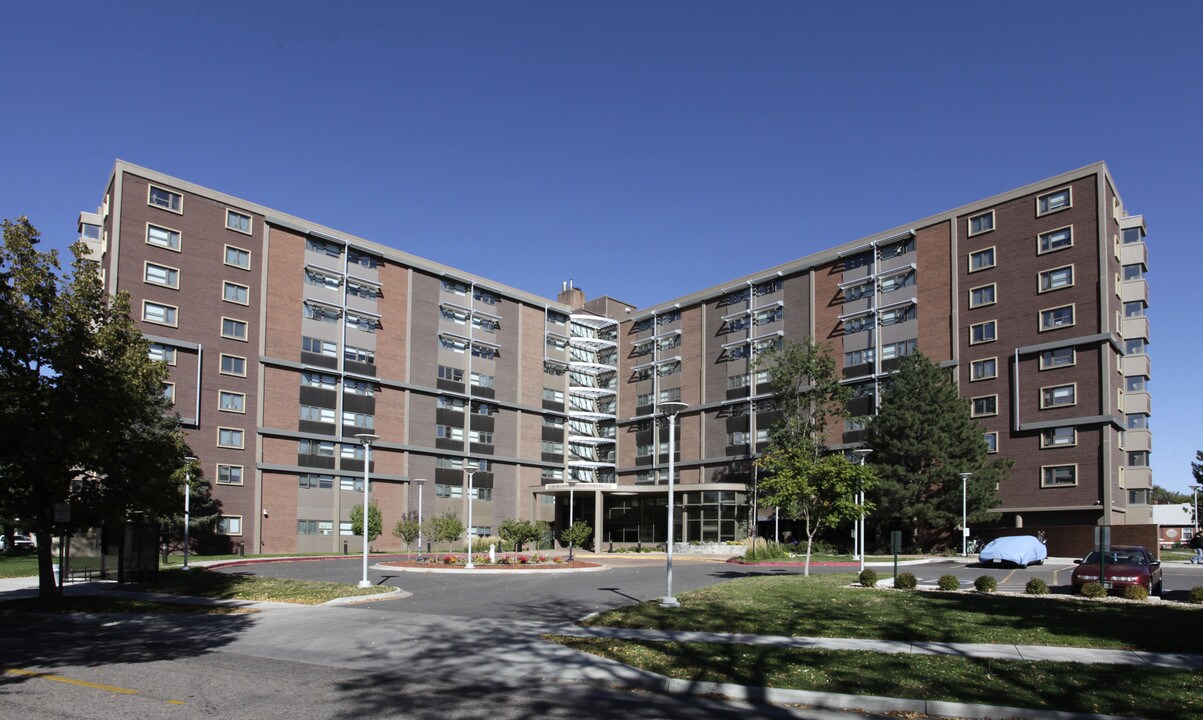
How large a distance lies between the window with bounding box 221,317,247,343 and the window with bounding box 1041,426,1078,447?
5577 cm

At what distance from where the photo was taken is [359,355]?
69.6m

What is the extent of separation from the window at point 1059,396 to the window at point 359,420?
4965 cm

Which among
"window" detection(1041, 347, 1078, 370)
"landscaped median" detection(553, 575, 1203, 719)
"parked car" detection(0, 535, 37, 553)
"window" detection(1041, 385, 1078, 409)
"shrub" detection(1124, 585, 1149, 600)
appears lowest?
"parked car" detection(0, 535, 37, 553)

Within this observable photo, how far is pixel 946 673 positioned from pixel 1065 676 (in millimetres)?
1681

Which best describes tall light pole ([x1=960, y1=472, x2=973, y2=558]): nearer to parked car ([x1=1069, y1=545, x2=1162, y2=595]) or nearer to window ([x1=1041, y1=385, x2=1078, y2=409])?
window ([x1=1041, y1=385, x2=1078, y2=409])

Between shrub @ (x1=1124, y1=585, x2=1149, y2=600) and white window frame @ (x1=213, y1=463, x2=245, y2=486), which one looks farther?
white window frame @ (x1=213, y1=463, x2=245, y2=486)

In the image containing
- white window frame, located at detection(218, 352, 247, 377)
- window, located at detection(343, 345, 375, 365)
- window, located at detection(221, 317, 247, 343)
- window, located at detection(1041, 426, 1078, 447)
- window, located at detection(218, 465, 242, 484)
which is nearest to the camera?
window, located at detection(1041, 426, 1078, 447)

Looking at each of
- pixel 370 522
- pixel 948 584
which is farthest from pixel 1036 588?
pixel 370 522

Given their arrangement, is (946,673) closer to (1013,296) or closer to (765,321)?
(1013,296)

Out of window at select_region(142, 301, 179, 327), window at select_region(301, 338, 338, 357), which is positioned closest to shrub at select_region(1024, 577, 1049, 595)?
window at select_region(142, 301, 179, 327)

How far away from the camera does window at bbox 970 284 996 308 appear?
6112 centimetres

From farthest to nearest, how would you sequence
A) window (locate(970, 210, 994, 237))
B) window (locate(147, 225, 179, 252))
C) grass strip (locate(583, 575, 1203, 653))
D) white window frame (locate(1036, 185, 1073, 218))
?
1. window (locate(970, 210, 994, 237))
2. window (locate(147, 225, 179, 252))
3. white window frame (locate(1036, 185, 1073, 218))
4. grass strip (locate(583, 575, 1203, 653))

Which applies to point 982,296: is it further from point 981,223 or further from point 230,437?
point 230,437

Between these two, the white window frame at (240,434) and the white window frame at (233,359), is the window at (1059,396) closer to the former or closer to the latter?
the white window frame at (240,434)
